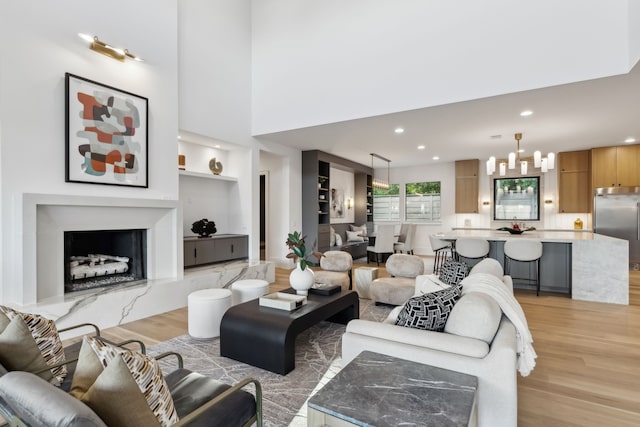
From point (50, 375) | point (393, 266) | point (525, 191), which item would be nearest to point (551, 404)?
point (393, 266)

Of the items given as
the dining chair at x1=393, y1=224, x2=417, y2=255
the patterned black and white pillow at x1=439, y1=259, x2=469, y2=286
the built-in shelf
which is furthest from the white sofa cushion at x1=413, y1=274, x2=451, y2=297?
the dining chair at x1=393, y1=224, x2=417, y2=255

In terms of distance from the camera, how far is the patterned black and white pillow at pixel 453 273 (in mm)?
3086

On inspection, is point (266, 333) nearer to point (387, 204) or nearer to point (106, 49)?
point (106, 49)

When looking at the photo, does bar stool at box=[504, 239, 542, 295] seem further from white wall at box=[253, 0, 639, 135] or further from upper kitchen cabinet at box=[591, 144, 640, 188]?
upper kitchen cabinet at box=[591, 144, 640, 188]

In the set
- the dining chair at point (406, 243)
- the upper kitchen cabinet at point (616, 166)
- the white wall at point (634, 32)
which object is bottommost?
the dining chair at point (406, 243)

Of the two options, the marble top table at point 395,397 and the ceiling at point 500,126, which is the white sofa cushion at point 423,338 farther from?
the ceiling at point 500,126

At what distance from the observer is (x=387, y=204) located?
1112 cm

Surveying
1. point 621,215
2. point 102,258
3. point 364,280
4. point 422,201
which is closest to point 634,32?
point 364,280

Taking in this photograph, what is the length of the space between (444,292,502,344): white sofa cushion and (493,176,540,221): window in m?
8.26

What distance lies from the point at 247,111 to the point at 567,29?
5.01 m

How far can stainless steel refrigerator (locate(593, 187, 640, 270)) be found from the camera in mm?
6887

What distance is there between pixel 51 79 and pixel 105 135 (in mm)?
746

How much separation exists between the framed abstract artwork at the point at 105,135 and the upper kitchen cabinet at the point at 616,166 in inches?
362

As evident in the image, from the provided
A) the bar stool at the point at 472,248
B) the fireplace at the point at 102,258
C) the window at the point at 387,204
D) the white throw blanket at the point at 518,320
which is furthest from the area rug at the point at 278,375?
the window at the point at 387,204
